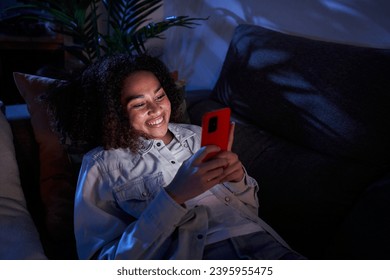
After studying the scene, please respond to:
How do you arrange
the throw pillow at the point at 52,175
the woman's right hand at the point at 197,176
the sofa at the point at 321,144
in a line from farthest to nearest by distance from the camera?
the throw pillow at the point at 52,175 < the sofa at the point at 321,144 < the woman's right hand at the point at 197,176

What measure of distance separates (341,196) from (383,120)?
0.25 m

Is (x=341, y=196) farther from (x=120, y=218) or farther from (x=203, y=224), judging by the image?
(x=120, y=218)

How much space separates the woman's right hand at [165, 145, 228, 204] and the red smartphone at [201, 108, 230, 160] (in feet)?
0.07

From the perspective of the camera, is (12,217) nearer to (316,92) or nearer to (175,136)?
(175,136)

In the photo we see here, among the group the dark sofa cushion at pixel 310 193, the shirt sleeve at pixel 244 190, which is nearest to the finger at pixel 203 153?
the shirt sleeve at pixel 244 190

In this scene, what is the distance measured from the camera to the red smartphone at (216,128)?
2.54ft

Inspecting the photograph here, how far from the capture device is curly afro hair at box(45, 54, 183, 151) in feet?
3.24

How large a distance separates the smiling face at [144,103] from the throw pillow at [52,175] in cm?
32

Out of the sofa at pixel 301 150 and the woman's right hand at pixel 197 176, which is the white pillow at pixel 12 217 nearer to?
the sofa at pixel 301 150

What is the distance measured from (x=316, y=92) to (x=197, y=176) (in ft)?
1.89

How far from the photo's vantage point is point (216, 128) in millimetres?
789

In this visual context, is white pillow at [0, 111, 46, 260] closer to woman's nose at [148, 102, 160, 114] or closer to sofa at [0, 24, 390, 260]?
sofa at [0, 24, 390, 260]

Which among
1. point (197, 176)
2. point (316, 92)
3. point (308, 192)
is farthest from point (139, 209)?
point (316, 92)
